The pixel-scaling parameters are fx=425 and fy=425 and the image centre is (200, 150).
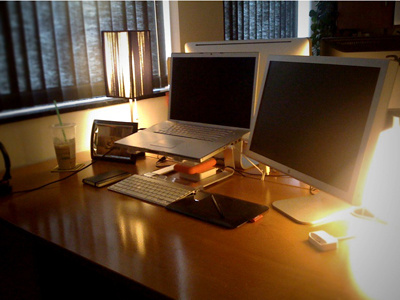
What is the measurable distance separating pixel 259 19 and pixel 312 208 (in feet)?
8.79

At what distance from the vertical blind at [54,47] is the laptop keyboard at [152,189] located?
0.71 m

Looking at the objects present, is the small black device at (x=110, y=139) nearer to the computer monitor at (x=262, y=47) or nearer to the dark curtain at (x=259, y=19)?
the computer monitor at (x=262, y=47)

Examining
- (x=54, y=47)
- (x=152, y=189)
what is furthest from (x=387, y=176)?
(x=54, y=47)

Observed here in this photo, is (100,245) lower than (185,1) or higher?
lower

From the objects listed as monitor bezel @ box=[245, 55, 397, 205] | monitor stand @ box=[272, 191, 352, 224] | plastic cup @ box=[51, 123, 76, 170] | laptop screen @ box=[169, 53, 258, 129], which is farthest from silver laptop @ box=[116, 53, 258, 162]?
monitor bezel @ box=[245, 55, 397, 205]

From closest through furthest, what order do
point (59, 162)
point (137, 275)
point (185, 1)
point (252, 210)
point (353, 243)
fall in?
point (137, 275) → point (353, 243) → point (252, 210) → point (59, 162) → point (185, 1)

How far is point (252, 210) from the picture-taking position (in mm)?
1315

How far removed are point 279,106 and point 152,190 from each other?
21.0 inches

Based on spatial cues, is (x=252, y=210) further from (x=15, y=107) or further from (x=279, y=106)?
(x=15, y=107)

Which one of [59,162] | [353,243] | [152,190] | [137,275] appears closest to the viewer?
[137,275]

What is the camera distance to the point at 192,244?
3.75ft

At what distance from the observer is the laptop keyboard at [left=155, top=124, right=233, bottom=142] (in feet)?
5.51

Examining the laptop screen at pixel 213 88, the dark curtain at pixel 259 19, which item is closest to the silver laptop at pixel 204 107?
the laptop screen at pixel 213 88

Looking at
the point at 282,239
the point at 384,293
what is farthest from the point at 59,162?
the point at 384,293
